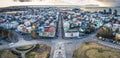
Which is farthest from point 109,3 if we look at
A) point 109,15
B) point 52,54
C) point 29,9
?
point 52,54

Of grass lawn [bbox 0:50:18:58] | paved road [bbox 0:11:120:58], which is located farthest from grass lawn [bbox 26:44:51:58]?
grass lawn [bbox 0:50:18:58]

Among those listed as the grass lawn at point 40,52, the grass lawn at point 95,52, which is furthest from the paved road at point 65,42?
the grass lawn at point 95,52

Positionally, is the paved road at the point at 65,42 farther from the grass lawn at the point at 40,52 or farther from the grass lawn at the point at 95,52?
the grass lawn at the point at 95,52

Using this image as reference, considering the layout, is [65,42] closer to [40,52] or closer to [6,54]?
[40,52]

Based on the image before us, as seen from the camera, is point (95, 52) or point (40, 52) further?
point (40, 52)

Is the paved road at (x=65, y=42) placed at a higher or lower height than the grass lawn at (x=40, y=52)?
higher

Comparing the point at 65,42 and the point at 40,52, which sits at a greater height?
the point at 65,42

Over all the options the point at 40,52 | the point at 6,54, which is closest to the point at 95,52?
the point at 40,52
